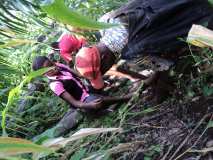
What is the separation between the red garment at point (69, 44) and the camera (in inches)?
75.8

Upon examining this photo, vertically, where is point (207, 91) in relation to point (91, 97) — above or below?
above

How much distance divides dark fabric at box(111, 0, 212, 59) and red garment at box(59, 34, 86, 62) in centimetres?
→ 57

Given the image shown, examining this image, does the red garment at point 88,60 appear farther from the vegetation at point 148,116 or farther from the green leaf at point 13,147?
the green leaf at point 13,147

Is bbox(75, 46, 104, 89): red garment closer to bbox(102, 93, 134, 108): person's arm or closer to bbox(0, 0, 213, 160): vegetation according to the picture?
bbox(0, 0, 213, 160): vegetation

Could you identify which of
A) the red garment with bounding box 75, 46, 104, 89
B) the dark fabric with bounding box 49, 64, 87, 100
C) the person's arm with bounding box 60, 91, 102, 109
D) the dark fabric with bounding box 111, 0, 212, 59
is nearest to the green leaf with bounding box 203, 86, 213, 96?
the dark fabric with bounding box 111, 0, 212, 59

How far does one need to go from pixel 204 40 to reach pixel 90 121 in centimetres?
114

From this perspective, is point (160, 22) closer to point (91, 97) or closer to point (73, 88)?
point (91, 97)

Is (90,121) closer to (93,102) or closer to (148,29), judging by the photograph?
(93,102)

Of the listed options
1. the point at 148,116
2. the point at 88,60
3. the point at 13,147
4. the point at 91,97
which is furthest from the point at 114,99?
the point at 13,147

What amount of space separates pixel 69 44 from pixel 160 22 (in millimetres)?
668

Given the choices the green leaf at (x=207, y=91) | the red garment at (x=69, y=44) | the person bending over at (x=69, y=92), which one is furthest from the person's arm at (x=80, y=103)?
the green leaf at (x=207, y=91)

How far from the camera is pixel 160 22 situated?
1.35 meters

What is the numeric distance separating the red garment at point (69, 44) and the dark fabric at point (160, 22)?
0.57 metres

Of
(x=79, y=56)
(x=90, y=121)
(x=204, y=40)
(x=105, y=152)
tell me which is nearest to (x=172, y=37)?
(x=79, y=56)
